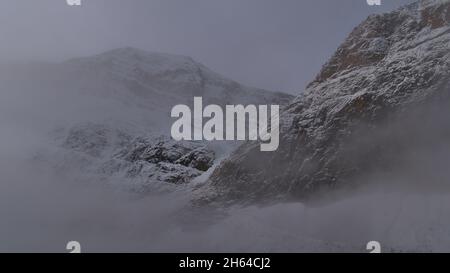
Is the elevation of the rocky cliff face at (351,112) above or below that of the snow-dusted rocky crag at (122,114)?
below

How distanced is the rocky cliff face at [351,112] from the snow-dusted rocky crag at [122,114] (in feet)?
108

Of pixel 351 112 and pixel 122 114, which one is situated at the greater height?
pixel 122 114

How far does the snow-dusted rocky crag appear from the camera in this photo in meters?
99.0

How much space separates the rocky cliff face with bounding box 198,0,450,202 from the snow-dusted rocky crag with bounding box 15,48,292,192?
108 ft

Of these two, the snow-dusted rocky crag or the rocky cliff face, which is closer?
the rocky cliff face

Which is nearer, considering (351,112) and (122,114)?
(351,112)

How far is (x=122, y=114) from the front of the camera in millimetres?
150125

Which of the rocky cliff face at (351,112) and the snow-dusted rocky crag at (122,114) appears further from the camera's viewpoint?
the snow-dusted rocky crag at (122,114)

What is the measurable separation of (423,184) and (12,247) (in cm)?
2996

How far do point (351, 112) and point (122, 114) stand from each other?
108209mm

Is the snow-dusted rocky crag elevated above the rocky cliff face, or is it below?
above

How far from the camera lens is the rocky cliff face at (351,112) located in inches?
1801
